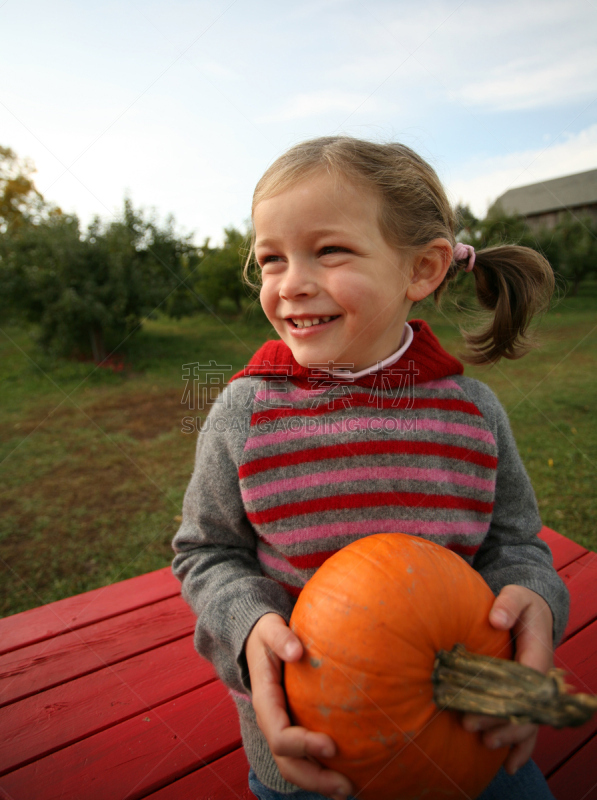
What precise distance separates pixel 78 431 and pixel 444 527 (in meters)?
5.66

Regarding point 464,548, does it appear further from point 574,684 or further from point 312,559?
point 574,684

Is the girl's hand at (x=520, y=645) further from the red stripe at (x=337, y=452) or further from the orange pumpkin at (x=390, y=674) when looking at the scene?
the red stripe at (x=337, y=452)

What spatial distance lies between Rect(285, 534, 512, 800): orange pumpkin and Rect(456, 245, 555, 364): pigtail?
0.97 m

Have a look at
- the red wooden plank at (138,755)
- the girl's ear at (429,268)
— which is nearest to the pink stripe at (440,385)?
the girl's ear at (429,268)

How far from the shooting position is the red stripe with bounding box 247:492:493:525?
53.3 inches

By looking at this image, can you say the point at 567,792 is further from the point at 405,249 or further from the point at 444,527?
→ the point at 405,249

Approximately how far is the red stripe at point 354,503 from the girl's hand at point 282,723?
0.92 ft

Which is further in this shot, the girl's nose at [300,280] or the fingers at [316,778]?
the girl's nose at [300,280]

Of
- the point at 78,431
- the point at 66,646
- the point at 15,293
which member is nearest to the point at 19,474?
the point at 78,431

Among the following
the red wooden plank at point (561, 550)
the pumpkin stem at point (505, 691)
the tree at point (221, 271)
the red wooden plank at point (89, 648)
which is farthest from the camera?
the tree at point (221, 271)

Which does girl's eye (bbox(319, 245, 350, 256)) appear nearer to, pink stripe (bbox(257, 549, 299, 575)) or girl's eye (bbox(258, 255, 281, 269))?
girl's eye (bbox(258, 255, 281, 269))

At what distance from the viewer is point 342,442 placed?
1.39 meters

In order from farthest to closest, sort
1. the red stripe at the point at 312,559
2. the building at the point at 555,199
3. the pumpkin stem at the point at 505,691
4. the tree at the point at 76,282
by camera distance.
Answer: the building at the point at 555,199
the tree at the point at 76,282
the red stripe at the point at 312,559
the pumpkin stem at the point at 505,691

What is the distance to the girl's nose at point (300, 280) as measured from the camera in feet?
4.21
